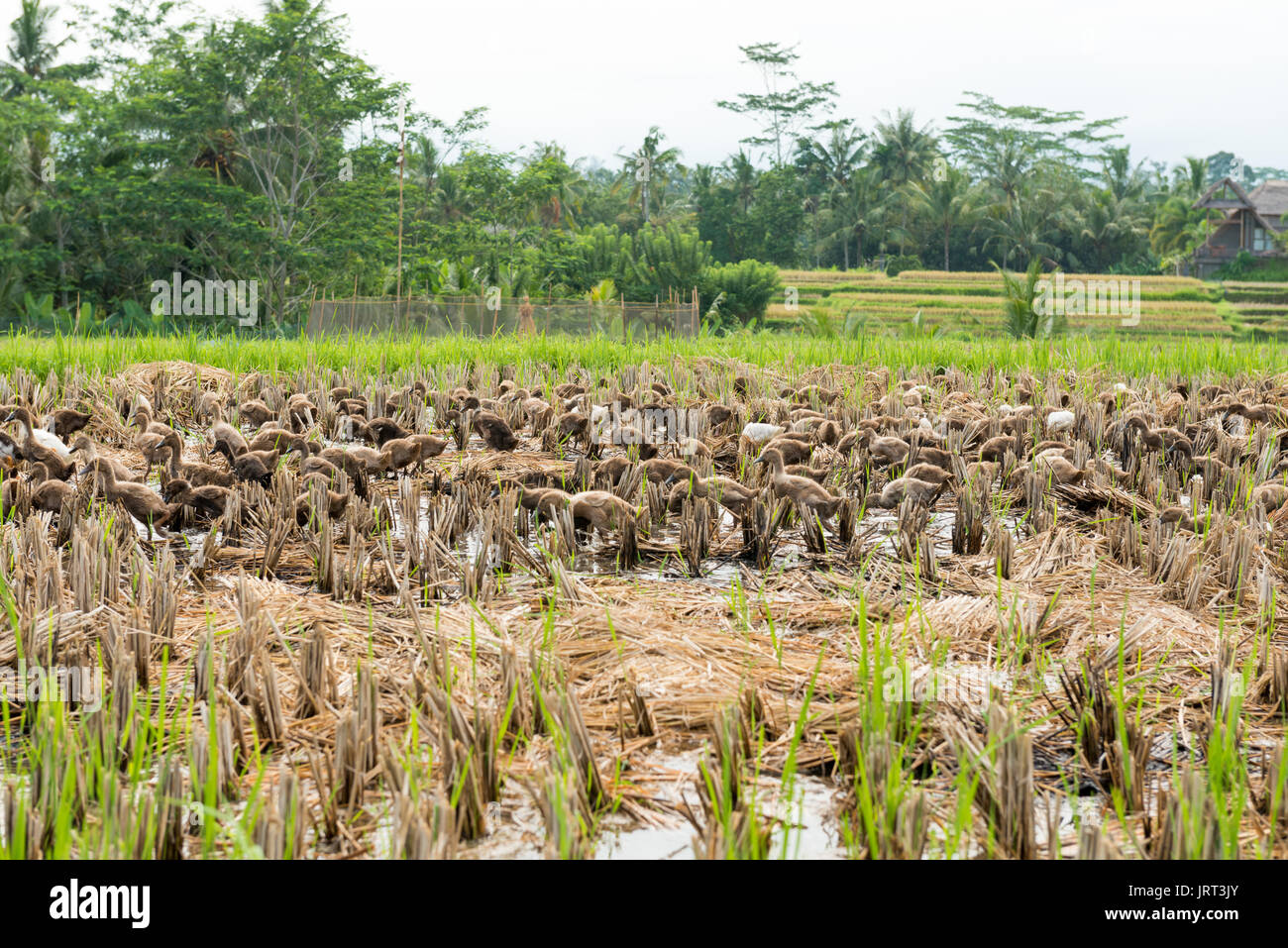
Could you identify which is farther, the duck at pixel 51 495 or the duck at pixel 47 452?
the duck at pixel 47 452

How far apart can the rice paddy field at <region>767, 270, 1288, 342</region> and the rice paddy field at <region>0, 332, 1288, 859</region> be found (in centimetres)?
2736

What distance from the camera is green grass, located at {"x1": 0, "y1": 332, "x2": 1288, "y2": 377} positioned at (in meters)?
6.55

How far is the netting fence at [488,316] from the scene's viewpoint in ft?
50.6

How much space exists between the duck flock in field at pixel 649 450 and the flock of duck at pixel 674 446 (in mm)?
10

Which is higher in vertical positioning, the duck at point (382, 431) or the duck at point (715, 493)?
the duck at point (382, 431)

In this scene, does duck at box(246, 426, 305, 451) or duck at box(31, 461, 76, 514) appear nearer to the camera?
duck at box(31, 461, 76, 514)

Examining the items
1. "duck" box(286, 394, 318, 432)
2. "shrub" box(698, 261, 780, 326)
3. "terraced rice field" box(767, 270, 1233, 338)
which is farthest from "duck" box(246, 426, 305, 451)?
"shrub" box(698, 261, 780, 326)

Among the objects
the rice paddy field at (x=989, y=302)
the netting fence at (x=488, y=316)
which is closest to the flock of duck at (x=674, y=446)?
the netting fence at (x=488, y=316)

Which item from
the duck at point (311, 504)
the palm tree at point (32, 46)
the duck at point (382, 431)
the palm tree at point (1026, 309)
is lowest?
the duck at point (311, 504)

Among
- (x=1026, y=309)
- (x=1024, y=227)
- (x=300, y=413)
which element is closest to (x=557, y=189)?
(x=1024, y=227)

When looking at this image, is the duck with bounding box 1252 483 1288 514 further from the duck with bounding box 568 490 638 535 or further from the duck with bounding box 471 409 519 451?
the duck with bounding box 471 409 519 451

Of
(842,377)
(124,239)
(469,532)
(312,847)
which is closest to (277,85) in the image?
(124,239)

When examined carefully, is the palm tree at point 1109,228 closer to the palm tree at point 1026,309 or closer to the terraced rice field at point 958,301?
the terraced rice field at point 958,301

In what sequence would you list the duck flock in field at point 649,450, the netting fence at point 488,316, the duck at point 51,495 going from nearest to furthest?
the duck at point 51,495
the duck flock in field at point 649,450
the netting fence at point 488,316
